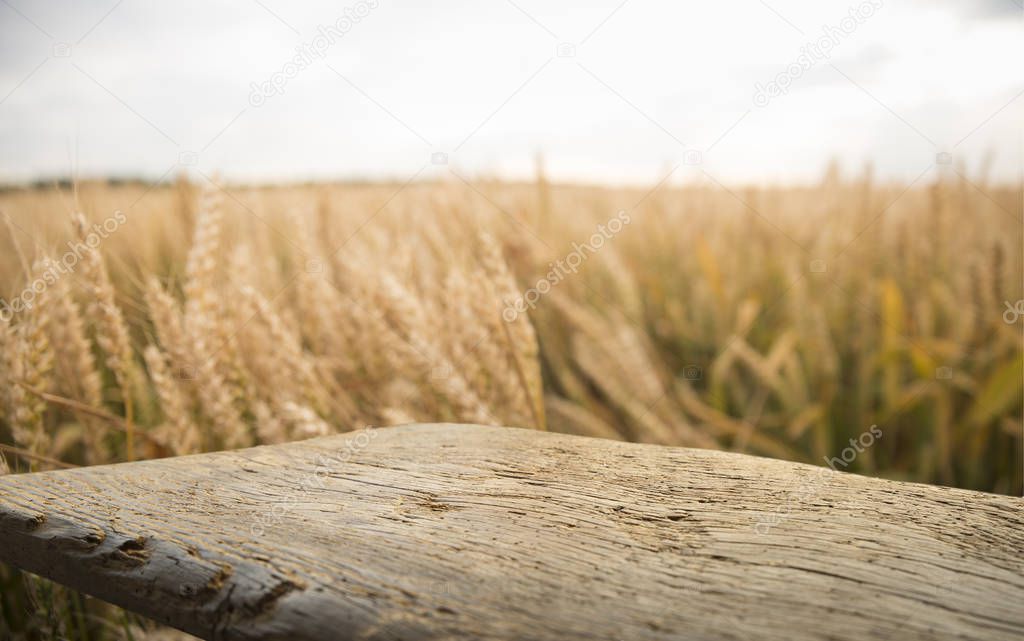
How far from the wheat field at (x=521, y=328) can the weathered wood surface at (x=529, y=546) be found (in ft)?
1.03

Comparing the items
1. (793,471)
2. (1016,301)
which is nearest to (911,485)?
(793,471)

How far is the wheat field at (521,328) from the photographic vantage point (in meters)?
1.00

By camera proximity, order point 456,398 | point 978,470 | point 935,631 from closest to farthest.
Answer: point 935,631, point 456,398, point 978,470

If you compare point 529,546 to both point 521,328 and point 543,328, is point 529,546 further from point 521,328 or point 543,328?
point 543,328

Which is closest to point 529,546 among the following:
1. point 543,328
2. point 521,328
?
point 521,328

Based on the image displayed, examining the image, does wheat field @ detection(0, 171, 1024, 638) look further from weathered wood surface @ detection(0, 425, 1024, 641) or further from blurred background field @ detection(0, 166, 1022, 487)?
weathered wood surface @ detection(0, 425, 1024, 641)

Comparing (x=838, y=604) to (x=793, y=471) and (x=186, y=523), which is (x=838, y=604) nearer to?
(x=793, y=471)

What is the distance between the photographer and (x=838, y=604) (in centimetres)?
43

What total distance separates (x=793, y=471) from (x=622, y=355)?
713 mm

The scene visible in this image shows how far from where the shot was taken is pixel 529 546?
1.67 feet

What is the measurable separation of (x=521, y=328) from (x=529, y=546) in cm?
49

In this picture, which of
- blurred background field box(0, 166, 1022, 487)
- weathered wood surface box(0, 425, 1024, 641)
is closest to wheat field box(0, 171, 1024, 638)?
blurred background field box(0, 166, 1022, 487)

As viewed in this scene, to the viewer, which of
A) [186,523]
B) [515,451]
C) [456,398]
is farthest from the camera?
[456,398]

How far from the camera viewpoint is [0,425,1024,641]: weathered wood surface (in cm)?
43
